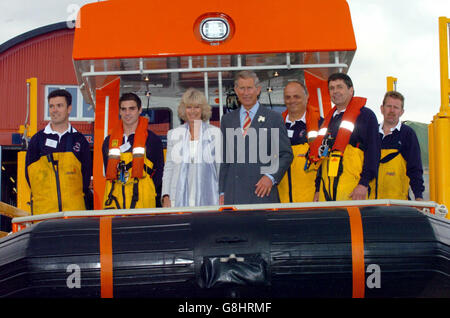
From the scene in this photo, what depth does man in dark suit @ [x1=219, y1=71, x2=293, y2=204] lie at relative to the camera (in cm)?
424

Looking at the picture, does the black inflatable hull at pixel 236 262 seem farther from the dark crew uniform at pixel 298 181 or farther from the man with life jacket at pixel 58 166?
the man with life jacket at pixel 58 166

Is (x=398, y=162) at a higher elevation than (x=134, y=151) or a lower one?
lower

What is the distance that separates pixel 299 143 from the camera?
15.8 feet

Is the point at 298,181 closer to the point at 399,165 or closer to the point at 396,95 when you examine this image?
the point at 399,165

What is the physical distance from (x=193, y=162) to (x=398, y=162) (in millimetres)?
1755

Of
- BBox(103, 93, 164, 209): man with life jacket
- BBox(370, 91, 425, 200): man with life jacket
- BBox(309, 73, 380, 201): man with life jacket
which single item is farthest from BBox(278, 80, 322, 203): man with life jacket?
BBox(103, 93, 164, 209): man with life jacket

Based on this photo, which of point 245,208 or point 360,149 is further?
point 360,149

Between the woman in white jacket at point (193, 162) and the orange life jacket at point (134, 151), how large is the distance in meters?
0.20

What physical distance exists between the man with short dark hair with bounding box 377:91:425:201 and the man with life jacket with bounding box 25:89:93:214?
2.42 meters

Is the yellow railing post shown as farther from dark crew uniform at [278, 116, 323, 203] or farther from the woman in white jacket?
the woman in white jacket

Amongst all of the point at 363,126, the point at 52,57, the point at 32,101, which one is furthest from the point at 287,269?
the point at 52,57

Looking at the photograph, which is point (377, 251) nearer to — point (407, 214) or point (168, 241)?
point (407, 214)

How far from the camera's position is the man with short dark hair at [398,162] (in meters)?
4.95

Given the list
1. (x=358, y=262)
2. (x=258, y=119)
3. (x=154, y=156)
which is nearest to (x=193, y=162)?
(x=154, y=156)
